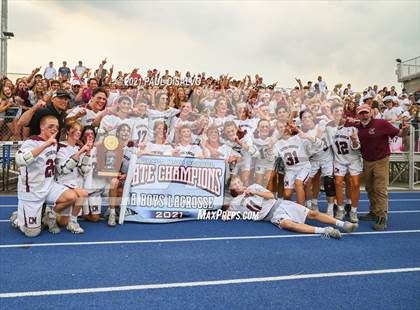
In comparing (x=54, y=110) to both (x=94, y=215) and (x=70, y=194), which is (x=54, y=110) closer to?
(x=70, y=194)

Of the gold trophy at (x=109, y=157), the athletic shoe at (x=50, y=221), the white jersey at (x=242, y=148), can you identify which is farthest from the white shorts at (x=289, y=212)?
the athletic shoe at (x=50, y=221)

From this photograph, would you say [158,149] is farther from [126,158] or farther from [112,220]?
[112,220]

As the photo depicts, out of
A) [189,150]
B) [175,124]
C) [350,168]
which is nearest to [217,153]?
[189,150]

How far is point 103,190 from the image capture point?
6320 mm

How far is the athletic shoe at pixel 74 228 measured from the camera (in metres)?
5.62

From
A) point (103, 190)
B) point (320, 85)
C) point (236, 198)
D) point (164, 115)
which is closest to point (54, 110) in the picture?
point (103, 190)

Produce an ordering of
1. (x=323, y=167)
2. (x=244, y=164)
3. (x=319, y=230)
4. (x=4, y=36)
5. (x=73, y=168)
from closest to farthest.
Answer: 1. (x=73, y=168)
2. (x=319, y=230)
3. (x=323, y=167)
4. (x=244, y=164)
5. (x=4, y=36)

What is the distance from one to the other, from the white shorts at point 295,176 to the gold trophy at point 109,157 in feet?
10.4

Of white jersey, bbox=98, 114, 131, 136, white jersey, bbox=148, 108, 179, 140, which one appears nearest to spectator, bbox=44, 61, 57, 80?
white jersey, bbox=148, 108, 179, 140

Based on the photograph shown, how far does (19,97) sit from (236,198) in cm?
679

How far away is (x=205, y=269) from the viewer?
13.7ft

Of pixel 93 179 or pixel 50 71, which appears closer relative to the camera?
pixel 93 179

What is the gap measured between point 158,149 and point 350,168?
3615 millimetres

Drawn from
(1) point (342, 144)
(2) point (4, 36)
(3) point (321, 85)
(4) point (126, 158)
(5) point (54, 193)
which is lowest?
(5) point (54, 193)
